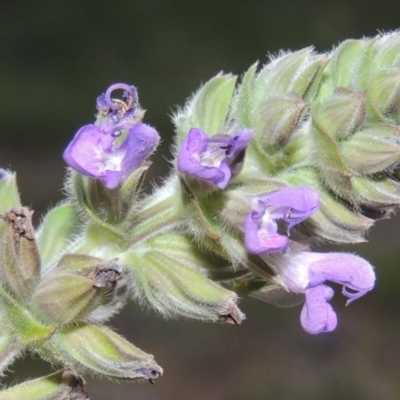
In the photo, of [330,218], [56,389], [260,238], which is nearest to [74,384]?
[56,389]

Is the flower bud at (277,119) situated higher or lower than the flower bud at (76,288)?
higher

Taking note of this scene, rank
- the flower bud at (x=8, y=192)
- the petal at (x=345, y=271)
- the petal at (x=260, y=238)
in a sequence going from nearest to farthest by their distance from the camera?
the petal at (x=260, y=238)
the petal at (x=345, y=271)
the flower bud at (x=8, y=192)

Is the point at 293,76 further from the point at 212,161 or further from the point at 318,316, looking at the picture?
the point at 318,316

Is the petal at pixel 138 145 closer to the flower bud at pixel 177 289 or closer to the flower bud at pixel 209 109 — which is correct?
the flower bud at pixel 209 109

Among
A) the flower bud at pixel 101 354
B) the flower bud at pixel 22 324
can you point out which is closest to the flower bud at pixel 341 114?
the flower bud at pixel 101 354

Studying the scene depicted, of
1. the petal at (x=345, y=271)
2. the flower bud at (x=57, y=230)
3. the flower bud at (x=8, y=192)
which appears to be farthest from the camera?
the flower bud at (x=57, y=230)

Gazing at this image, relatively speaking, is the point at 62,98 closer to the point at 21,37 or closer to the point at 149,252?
the point at 21,37

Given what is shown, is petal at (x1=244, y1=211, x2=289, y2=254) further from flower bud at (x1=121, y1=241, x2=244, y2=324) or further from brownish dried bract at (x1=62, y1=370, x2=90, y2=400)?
brownish dried bract at (x1=62, y1=370, x2=90, y2=400)

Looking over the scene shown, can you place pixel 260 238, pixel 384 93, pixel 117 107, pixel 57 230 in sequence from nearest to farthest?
pixel 260 238, pixel 384 93, pixel 117 107, pixel 57 230
